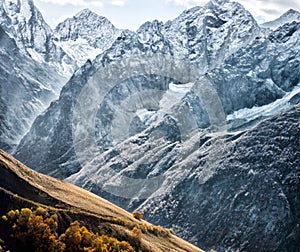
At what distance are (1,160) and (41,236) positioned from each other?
23.6 metres

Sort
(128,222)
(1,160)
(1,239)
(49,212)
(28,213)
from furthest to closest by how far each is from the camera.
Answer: (128,222)
(1,160)
(49,212)
(28,213)
(1,239)

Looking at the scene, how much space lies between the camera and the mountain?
359 feet

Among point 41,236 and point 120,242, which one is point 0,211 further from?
point 120,242

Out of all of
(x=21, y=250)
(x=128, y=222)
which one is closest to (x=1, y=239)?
(x=21, y=250)

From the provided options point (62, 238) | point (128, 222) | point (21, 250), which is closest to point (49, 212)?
point (62, 238)

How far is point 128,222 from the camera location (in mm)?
131625

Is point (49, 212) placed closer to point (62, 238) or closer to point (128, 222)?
point (62, 238)

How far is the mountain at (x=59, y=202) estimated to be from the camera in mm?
109500

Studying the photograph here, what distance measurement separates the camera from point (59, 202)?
388 ft

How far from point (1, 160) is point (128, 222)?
32.0 meters

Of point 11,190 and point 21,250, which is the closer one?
point 21,250

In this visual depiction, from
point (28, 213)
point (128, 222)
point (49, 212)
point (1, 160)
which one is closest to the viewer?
point (28, 213)

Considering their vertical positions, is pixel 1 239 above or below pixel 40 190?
below

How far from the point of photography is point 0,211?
102062 mm
